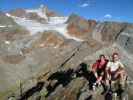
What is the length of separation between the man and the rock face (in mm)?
2275

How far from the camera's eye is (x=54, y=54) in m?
67.9

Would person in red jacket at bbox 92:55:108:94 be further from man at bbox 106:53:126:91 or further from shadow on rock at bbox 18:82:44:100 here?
shadow on rock at bbox 18:82:44:100

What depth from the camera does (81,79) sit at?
104ft

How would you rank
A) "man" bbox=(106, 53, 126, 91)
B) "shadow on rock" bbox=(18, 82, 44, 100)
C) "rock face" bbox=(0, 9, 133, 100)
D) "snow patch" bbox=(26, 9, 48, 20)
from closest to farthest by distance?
"man" bbox=(106, 53, 126, 91), "rock face" bbox=(0, 9, 133, 100), "shadow on rock" bbox=(18, 82, 44, 100), "snow patch" bbox=(26, 9, 48, 20)

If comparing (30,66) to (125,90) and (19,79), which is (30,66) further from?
(125,90)

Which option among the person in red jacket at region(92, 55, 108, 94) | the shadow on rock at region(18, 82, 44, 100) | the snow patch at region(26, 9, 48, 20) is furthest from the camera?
the snow patch at region(26, 9, 48, 20)

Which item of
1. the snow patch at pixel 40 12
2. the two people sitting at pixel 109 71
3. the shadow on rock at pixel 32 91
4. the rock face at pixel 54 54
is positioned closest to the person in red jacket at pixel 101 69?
the two people sitting at pixel 109 71

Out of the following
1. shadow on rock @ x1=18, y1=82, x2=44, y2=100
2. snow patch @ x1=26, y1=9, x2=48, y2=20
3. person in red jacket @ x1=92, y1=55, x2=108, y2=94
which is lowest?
shadow on rock @ x1=18, y1=82, x2=44, y2=100

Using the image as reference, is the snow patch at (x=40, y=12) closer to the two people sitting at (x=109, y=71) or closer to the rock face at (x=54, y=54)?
the rock face at (x=54, y=54)

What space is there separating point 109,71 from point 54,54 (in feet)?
139

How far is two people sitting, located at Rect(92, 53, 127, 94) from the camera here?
25.2 meters

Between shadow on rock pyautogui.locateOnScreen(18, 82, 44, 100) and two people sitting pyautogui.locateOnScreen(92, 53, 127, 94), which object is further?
shadow on rock pyautogui.locateOnScreen(18, 82, 44, 100)

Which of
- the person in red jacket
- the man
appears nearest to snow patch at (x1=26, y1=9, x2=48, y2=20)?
the person in red jacket

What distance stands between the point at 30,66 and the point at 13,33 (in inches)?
927
